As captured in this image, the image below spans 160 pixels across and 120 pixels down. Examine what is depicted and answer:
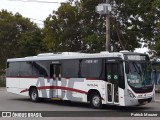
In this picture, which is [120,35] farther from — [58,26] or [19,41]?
[19,41]

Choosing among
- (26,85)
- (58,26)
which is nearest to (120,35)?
(58,26)

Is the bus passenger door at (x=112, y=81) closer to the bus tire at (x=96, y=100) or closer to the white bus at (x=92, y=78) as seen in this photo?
the white bus at (x=92, y=78)

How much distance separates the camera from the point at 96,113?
17.5m

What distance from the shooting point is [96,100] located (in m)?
19.7

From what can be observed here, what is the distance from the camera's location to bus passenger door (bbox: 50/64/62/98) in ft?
72.6

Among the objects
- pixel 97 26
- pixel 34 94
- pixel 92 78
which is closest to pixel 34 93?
pixel 34 94

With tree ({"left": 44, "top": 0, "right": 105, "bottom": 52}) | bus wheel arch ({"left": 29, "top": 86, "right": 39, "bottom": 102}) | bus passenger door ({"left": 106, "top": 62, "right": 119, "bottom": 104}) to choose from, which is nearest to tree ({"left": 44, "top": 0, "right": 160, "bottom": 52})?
tree ({"left": 44, "top": 0, "right": 105, "bottom": 52})

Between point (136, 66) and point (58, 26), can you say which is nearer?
point (136, 66)

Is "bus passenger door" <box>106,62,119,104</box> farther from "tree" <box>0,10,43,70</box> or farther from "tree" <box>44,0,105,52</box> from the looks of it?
"tree" <box>0,10,43,70</box>

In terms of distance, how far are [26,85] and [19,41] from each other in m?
24.6

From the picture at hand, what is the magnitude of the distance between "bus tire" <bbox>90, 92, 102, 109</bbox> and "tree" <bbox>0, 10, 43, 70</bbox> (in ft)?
96.6

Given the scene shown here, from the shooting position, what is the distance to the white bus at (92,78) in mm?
18391

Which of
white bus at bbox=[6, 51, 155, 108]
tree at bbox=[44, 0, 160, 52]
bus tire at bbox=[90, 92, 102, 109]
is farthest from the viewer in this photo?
tree at bbox=[44, 0, 160, 52]

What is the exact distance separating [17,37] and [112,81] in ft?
107
